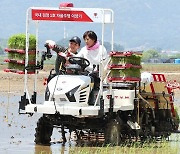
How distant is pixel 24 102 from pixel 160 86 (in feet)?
9.36

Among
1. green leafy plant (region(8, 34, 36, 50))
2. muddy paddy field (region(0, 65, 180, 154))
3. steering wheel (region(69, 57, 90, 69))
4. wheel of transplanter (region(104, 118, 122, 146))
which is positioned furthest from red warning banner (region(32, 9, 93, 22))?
muddy paddy field (region(0, 65, 180, 154))

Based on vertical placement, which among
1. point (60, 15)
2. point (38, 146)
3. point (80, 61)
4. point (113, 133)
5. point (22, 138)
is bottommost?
point (38, 146)

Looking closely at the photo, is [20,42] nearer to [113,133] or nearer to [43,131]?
[43,131]

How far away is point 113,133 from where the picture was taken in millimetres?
16938

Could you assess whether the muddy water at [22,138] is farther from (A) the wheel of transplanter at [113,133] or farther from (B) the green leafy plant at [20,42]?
(B) the green leafy plant at [20,42]

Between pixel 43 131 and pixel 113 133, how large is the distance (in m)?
1.45

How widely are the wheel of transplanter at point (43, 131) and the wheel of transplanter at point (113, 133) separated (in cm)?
125

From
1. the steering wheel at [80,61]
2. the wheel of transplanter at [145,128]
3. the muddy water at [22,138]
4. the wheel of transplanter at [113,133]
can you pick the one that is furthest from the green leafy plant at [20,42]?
the wheel of transplanter at [113,133]

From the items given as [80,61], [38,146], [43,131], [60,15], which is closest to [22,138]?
[43,131]

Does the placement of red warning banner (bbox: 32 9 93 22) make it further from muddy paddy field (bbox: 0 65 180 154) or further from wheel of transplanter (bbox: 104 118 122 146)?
muddy paddy field (bbox: 0 65 180 154)

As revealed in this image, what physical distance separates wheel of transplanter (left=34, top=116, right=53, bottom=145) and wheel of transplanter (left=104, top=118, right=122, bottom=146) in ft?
4.09

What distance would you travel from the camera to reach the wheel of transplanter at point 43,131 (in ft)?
57.5

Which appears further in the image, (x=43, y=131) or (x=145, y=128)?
(x=145, y=128)

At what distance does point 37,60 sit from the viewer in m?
17.9
